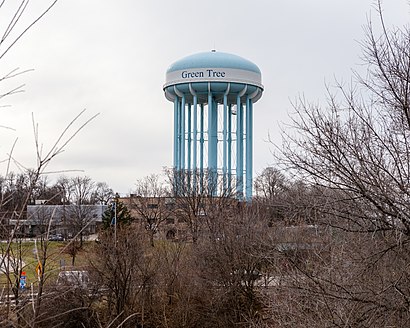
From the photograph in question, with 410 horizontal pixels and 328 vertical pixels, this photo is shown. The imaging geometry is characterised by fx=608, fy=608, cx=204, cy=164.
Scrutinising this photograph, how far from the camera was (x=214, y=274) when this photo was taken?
67.9ft

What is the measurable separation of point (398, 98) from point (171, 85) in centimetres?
3560

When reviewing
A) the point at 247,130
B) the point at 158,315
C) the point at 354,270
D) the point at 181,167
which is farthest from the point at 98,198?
the point at 354,270

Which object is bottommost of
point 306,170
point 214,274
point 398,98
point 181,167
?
point 214,274

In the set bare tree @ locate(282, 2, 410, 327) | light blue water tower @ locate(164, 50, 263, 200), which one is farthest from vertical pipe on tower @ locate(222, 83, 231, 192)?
bare tree @ locate(282, 2, 410, 327)

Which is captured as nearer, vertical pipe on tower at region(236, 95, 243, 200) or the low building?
the low building

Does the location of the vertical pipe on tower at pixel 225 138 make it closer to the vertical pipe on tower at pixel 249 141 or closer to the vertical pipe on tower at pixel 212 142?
the vertical pipe on tower at pixel 212 142

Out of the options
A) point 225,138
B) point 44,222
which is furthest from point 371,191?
point 225,138

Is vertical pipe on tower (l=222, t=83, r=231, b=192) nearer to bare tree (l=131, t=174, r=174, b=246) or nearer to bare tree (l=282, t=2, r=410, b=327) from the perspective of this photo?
bare tree (l=131, t=174, r=174, b=246)

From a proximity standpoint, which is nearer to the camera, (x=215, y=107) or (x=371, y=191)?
(x=371, y=191)

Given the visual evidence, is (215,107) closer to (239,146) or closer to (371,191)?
(239,146)

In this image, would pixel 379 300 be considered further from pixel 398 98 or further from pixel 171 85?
pixel 171 85

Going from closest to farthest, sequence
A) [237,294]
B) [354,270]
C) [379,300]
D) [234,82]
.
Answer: [379,300]
[354,270]
[237,294]
[234,82]

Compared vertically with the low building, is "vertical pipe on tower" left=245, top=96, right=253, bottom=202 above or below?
above

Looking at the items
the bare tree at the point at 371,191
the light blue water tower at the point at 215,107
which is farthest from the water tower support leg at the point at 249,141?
the bare tree at the point at 371,191
